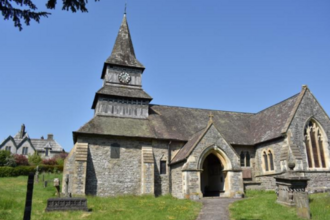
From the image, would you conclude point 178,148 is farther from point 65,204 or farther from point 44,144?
point 44,144

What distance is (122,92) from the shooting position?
27766mm

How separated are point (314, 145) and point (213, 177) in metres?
9.68

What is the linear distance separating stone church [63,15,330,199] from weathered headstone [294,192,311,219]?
27.2 feet

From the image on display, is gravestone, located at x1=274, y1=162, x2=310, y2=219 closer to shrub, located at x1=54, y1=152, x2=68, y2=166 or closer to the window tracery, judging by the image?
the window tracery

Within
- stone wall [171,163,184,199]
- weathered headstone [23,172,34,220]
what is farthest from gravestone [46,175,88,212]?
stone wall [171,163,184,199]

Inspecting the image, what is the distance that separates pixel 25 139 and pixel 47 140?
6505 millimetres

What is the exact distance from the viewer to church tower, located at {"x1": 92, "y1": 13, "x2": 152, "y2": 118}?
2675 cm

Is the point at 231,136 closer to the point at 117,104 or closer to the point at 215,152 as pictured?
the point at 215,152

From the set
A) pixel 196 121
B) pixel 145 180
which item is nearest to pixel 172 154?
pixel 145 180

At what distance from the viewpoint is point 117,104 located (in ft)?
88.8

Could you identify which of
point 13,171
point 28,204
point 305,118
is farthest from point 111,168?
point 13,171

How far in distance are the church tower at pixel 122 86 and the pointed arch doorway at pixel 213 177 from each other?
8118 millimetres

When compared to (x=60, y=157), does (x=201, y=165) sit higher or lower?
lower

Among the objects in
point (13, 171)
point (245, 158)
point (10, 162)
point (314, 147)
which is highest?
point (314, 147)
